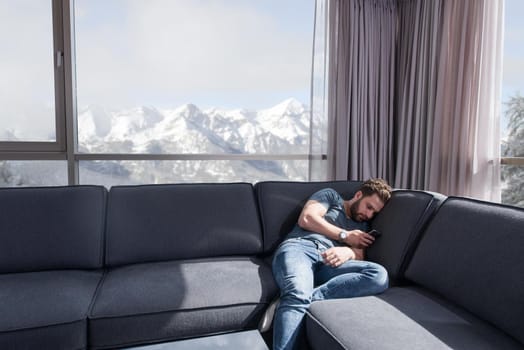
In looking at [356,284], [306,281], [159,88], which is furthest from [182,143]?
[356,284]

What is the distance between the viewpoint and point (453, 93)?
2346 millimetres

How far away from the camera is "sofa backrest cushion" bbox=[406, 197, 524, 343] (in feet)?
3.76

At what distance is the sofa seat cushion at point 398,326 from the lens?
43.3 inches

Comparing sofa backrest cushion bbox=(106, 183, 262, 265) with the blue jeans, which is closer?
the blue jeans

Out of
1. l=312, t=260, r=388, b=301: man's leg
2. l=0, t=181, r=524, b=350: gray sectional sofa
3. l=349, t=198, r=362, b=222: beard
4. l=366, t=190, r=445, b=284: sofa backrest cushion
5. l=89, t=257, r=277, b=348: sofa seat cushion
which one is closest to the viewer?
l=0, t=181, r=524, b=350: gray sectional sofa

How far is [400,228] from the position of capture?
5.57 feet

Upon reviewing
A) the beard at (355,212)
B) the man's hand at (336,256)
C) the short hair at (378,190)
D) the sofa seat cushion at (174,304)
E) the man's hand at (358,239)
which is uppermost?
the short hair at (378,190)

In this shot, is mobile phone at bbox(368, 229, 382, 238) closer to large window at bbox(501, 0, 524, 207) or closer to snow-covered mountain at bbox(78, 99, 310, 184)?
large window at bbox(501, 0, 524, 207)

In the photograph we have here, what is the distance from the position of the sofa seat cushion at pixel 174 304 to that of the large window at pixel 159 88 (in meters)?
1.31

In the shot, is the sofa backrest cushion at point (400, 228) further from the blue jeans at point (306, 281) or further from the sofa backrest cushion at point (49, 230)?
the sofa backrest cushion at point (49, 230)

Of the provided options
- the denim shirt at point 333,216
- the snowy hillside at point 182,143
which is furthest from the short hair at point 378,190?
the snowy hillside at point 182,143

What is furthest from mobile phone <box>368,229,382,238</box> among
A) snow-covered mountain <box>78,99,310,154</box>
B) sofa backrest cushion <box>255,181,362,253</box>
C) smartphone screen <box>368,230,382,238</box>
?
snow-covered mountain <box>78,99,310,154</box>

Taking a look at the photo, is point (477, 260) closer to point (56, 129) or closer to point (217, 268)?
point (217, 268)

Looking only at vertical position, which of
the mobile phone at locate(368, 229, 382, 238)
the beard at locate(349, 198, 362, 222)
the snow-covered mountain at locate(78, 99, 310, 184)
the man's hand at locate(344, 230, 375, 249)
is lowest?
the man's hand at locate(344, 230, 375, 249)
